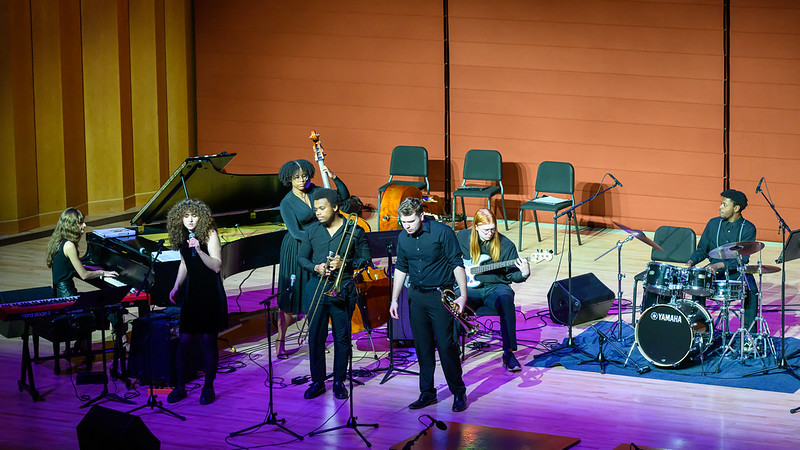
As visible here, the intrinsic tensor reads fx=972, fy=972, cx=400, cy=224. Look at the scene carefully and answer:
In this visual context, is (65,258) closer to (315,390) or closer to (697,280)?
(315,390)

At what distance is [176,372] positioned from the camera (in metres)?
6.12

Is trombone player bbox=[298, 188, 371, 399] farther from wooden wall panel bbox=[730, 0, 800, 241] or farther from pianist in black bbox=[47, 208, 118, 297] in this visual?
wooden wall panel bbox=[730, 0, 800, 241]

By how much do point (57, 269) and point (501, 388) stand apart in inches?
122

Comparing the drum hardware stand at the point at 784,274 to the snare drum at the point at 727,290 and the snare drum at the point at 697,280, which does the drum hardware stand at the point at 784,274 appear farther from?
the snare drum at the point at 697,280

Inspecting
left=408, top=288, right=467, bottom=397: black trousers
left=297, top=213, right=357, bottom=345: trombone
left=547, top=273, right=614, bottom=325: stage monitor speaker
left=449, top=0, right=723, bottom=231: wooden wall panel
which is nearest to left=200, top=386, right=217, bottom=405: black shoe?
left=297, top=213, right=357, bottom=345: trombone

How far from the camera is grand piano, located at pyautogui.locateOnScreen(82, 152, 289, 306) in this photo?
22.6ft

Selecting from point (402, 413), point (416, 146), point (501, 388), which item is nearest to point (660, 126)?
point (416, 146)

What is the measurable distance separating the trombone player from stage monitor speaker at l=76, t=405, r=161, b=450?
66.9 inches

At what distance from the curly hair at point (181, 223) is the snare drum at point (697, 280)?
311 centimetres

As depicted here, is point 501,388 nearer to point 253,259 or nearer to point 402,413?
point 402,413

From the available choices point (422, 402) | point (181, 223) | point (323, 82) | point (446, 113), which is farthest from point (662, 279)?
point (323, 82)

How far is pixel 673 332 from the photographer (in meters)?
6.36

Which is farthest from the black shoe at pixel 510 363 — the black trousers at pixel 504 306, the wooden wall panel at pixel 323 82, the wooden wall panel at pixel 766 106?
the wooden wall panel at pixel 323 82

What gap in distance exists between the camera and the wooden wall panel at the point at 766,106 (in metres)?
10.3
